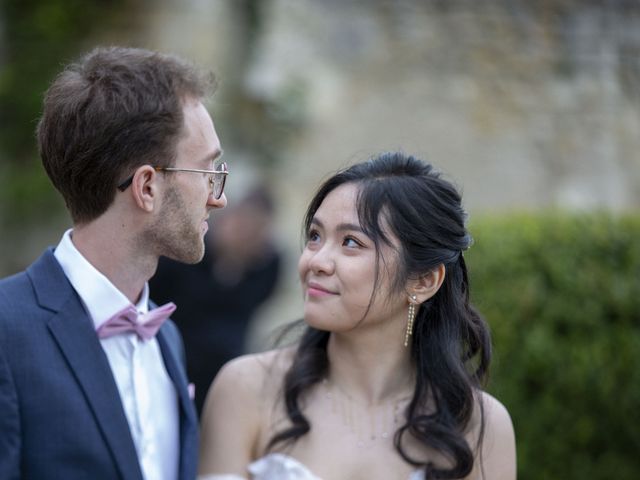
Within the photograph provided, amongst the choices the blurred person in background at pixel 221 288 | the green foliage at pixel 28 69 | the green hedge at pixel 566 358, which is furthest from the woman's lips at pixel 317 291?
the green foliage at pixel 28 69

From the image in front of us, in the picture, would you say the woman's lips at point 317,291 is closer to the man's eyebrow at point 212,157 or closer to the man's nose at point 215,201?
the man's nose at point 215,201

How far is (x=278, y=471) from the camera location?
122 inches

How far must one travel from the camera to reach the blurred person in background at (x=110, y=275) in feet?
8.38

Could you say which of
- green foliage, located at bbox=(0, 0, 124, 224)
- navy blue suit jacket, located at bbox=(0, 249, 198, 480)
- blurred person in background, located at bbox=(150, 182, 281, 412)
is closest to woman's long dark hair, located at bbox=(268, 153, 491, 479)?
navy blue suit jacket, located at bbox=(0, 249, 198, 480)

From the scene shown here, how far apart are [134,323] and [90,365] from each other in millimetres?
229

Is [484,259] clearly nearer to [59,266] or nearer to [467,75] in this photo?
[59,266]

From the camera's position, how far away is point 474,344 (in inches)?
136

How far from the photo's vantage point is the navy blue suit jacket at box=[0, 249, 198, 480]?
2512mm

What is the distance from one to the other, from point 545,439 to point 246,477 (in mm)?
2748

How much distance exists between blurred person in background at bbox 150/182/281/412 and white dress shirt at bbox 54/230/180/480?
2.89 m

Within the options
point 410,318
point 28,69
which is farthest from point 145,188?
point 28,69

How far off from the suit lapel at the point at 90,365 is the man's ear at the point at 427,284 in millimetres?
1095

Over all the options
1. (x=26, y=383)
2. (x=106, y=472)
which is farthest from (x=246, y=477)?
(x=26, y=383)

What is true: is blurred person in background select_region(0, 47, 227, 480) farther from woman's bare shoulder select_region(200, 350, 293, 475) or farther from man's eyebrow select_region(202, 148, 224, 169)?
woman's bare shoulder select_region(200, 350, 293, 475)
